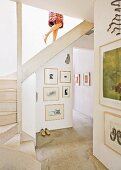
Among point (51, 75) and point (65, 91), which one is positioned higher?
point (51, 75)

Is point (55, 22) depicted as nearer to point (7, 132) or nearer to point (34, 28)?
point (34, 28)

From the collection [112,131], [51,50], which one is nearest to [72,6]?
[51,50]

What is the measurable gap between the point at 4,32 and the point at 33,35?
813mm

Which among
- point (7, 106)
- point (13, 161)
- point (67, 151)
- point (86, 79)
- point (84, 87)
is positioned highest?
point (86, 79)

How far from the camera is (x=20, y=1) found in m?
3.18

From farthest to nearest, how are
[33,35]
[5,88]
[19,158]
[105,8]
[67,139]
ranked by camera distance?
[33,35] < [67,139] < [5,88] < [105,8] < [19,158]

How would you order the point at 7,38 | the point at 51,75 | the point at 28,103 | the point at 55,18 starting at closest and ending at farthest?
the point at 28,103 < the point at 55,18 < the point at 7,38 < the point at 51,75

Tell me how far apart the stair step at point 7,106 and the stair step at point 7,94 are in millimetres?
92

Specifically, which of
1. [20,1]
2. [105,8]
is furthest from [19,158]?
[20,1]

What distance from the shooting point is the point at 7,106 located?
2.97 meters

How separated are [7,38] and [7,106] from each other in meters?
2.13

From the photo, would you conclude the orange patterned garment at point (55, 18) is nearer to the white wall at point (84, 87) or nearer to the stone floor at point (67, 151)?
the white wall at point (84, 87)

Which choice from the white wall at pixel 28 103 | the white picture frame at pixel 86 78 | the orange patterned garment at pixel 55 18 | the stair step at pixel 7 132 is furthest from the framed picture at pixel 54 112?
the orange patterned garment at pixel 55 18

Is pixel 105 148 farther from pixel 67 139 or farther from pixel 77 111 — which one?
Answer: pixel 77 111
